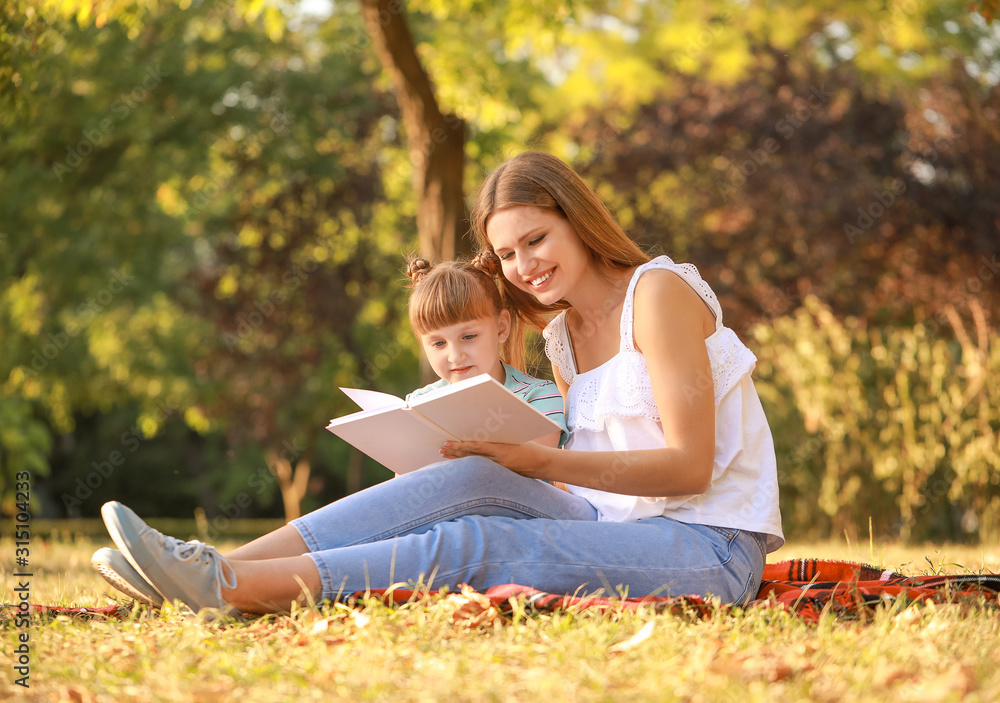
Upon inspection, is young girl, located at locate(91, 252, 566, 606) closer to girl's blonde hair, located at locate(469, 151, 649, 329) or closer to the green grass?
girl's blonde hair, located at locate(469, 151, 649, 329)

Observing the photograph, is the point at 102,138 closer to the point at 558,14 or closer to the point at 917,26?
the point at 558,14

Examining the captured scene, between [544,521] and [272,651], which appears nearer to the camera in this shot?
[272,651]

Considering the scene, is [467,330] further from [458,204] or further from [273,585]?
[458,204]

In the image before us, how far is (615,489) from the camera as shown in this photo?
2.59 metres

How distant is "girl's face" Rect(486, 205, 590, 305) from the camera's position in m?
2.97

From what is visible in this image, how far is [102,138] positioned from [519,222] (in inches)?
306

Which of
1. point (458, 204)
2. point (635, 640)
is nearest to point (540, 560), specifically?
point (635, 640)

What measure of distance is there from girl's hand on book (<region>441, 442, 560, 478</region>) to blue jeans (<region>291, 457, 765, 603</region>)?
3 cm

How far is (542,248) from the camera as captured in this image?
2965 millimetres

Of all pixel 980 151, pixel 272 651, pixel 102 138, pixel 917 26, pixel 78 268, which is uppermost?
pixel 917 26

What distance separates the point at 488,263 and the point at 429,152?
340 centimetres

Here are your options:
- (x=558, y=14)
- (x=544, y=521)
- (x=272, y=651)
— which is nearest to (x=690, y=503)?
(x=544, y=521)

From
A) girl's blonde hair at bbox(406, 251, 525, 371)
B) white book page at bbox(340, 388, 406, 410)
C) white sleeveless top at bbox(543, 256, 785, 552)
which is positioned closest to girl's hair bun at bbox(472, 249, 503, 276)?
girl's blonde hair at bbox(406, 251, 525, 371)

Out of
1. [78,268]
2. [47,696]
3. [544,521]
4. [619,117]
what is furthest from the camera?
[619,117]
